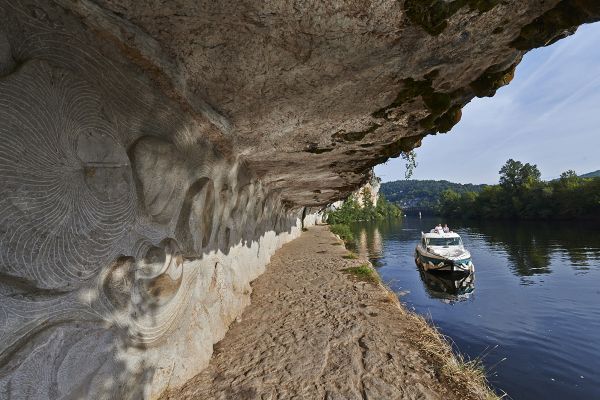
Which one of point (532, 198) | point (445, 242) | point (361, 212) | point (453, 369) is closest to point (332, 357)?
point (453, 369)

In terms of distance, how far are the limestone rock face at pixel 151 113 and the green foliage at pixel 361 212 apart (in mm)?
43817

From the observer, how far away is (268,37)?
2.55 meters

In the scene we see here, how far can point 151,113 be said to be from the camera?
123 inches

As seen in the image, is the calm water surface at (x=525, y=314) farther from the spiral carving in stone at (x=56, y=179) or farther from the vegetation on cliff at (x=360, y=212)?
the vegetation on cliff at (x=360, y=212)

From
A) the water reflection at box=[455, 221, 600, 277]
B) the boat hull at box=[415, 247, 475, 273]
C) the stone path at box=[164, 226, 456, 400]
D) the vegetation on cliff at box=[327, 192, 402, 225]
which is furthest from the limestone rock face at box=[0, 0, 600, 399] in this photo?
the vegetation on cliff at box=[327, 192, 402, 225]

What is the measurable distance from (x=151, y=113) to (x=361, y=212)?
3083 inches

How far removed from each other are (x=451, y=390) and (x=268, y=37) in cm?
432

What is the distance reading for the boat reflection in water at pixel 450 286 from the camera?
15039 mm

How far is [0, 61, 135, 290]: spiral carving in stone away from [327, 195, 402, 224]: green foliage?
45.2m

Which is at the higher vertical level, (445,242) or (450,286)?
(445,242)

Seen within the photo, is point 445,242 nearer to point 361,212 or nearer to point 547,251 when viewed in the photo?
point 547,251

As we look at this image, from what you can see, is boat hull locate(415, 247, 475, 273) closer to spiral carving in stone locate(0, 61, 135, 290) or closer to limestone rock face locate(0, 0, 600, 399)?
limestone rock face locate(0, 0, 600, 399)

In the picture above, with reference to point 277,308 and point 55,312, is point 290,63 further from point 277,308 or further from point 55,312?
point 277,308

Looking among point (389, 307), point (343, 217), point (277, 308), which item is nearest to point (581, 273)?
point (389, 307)
